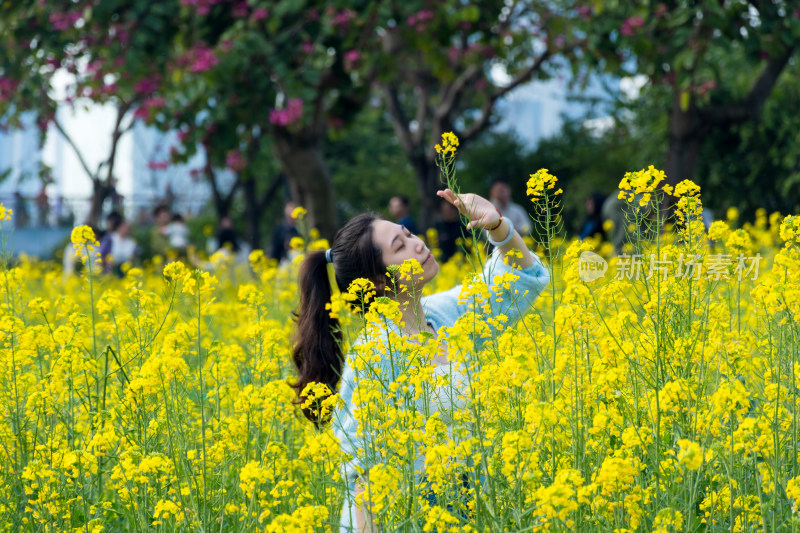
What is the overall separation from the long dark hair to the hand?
0.33 metres

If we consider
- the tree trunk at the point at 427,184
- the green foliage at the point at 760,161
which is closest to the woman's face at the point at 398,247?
the tree trunk at the point at 427,184

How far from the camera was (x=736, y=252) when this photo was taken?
123 inches

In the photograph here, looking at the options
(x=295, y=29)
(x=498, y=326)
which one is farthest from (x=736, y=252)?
(x=295, y=29)

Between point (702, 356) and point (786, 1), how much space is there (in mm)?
5378

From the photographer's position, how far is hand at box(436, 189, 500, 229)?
264 cm

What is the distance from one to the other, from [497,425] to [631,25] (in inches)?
213

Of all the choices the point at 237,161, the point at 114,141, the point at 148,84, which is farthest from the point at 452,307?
the point at 114,141

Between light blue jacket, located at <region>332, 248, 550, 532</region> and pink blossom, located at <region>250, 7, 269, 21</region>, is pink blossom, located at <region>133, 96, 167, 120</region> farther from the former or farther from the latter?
light blue jacket, located at <region>332, 248, 550, 532</region>

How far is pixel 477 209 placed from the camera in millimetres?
2723

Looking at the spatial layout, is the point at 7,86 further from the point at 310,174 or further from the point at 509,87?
the point at 509,87

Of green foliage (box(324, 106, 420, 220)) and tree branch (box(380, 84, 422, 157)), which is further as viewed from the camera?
green foliage (box(324, 106, 420, 220))

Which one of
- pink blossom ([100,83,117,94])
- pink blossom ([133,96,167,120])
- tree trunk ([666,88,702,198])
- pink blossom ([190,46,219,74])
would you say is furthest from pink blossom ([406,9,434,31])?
pink blossom ([100,83,117,94])

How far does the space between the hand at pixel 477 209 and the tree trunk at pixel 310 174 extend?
5517 mm

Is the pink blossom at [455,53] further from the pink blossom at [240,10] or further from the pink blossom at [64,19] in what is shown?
the pink blossom at [64,19]
